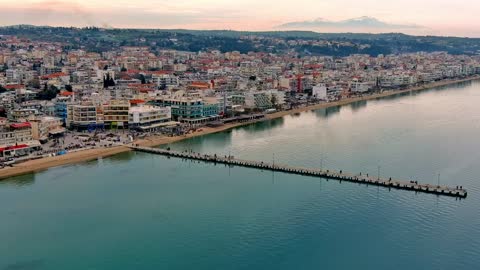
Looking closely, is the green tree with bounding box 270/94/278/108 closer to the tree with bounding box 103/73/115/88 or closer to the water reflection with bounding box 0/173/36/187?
the tree with bounding box 103/73/115/88

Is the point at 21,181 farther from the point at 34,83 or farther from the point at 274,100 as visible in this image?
the point at 34,83

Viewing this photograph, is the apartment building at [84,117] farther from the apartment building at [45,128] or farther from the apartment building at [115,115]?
the apartment building at [45,128]

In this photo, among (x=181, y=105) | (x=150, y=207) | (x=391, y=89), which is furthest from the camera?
(x=391, y=89)

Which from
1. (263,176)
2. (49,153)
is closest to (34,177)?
(49,153)

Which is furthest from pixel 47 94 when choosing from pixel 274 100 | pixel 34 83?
pixel 274 100

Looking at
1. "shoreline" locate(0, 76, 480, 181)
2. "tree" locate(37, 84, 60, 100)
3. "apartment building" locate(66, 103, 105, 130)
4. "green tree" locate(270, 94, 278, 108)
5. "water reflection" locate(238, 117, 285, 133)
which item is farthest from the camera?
"green tree" locate(270, 94, 278, 108)

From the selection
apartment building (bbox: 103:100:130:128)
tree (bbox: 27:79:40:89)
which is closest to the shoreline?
apartment building (bbox: 103:100:130:128)

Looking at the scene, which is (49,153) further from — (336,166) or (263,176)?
(336,166)
